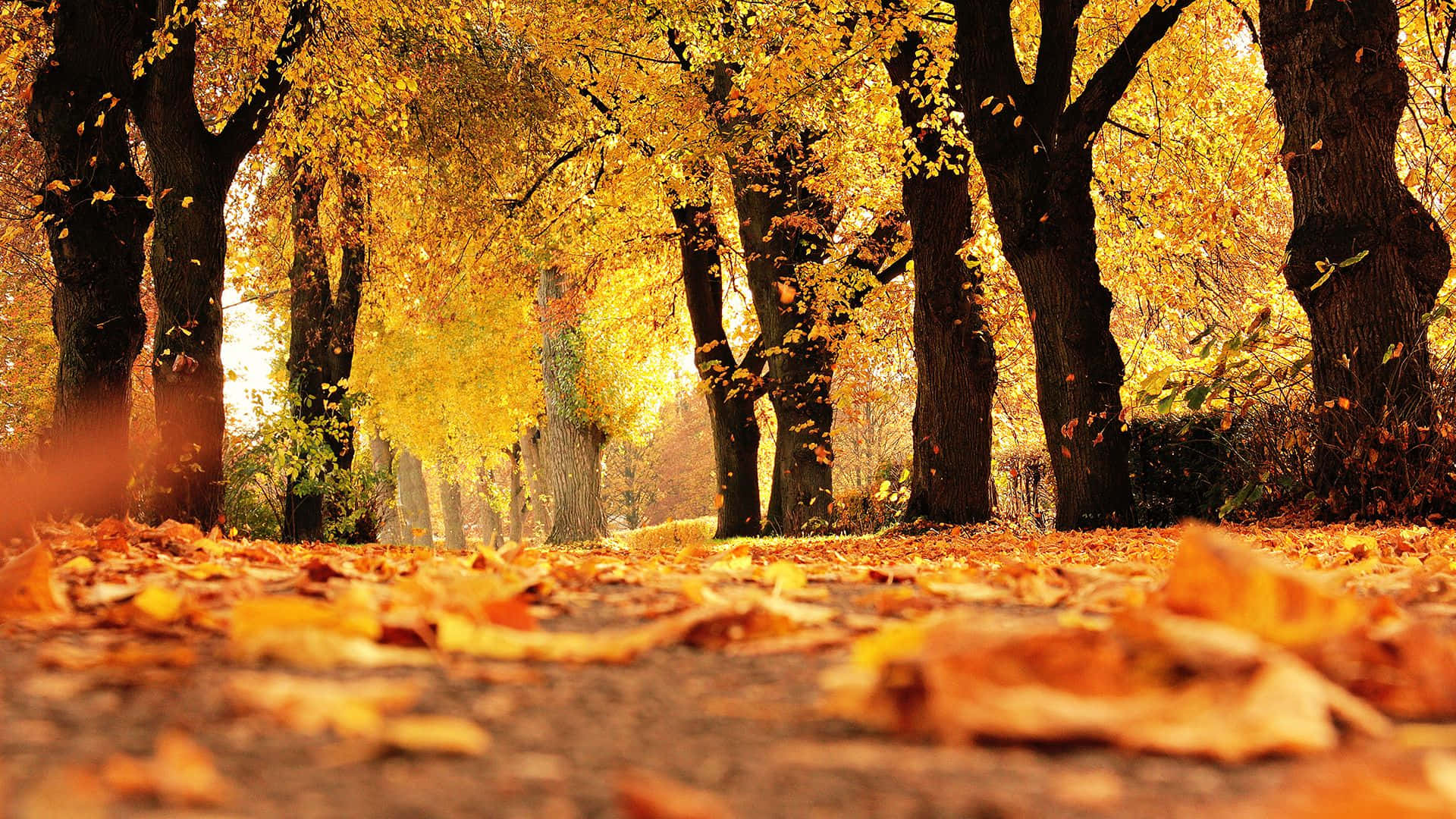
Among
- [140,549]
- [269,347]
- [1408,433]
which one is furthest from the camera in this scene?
[269,347]

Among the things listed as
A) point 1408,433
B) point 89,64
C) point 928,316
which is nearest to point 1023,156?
point 928,316

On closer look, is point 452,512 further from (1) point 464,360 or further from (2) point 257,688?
(2) point 257,688

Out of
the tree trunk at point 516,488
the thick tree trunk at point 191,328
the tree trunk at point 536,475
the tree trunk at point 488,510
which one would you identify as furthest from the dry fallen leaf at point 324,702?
the tree trunk at point 488,510

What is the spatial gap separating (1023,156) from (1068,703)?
28.3ft

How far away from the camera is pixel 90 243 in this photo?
704 centimetres

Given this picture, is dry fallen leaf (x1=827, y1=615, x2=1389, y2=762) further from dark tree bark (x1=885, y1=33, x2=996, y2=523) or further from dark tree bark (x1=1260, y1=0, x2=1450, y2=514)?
dark tree bark (x1=885, y1=33, x2=996, y2=523)

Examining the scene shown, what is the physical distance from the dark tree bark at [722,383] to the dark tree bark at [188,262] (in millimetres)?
7583

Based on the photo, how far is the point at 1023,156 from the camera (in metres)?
9.10

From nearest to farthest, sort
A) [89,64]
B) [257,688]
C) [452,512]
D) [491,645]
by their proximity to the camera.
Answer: [257,688] < [491,645] < [89,64] < [452,512]

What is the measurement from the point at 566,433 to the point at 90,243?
46.3 feet

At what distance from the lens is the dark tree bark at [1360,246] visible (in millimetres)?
6758

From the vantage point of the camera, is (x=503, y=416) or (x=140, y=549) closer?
(x=140, y=549)

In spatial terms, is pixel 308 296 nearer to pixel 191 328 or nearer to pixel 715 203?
pixel 191 328

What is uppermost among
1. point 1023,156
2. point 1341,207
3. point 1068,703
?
point 1023,156
